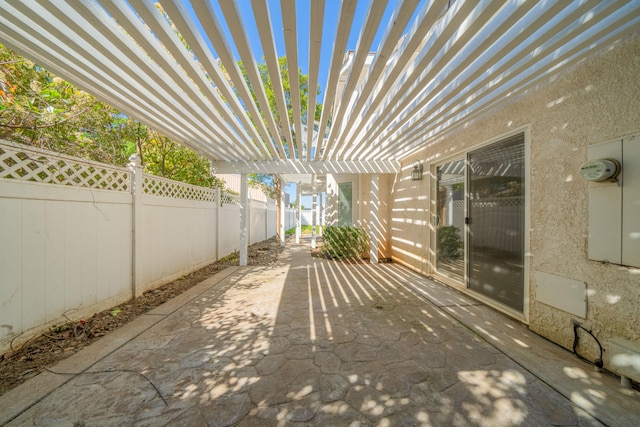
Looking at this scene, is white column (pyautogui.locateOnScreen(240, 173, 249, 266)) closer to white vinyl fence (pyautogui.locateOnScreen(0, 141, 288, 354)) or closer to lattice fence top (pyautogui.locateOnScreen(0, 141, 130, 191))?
white vinyl fence (pyautogui.locateOnScreen(0, 141, 288, 354))

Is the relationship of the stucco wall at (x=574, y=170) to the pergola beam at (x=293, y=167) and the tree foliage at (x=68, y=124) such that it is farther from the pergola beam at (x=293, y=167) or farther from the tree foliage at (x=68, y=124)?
the tree foliage at (x=68, y=124)

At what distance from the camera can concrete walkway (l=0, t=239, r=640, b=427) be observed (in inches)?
64.2

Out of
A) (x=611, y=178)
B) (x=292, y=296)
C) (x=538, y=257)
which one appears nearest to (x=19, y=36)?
(x=292, y=296)

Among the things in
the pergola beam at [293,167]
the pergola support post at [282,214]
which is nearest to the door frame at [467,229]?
the pergola beam at [293,167]

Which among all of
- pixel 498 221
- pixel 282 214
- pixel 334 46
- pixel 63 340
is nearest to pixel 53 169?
pixel 63 340

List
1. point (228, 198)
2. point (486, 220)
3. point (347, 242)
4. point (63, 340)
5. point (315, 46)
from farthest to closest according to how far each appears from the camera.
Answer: point (228, 198) < point (347, 242) < point (486, 220) < point (63, 340) < point (315, 46)

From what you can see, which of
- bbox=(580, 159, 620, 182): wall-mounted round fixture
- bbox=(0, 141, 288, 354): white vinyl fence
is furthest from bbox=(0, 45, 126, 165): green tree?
bbox=(580, 159, 620, 182): wall-mounted round fixture

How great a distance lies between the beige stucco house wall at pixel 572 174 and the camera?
1982mm

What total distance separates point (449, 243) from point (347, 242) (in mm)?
2996

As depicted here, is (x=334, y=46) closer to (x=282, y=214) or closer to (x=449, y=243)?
(x=449, y=243)

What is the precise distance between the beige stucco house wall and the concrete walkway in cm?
48

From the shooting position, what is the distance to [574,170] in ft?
7.75

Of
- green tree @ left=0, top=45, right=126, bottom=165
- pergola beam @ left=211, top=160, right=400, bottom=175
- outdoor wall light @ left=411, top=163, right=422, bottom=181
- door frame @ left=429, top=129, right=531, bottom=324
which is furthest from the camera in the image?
pergola beam @ left=211, top=160, right=400, bottom=175

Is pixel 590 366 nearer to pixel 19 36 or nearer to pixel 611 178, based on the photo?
pixel 611 178
